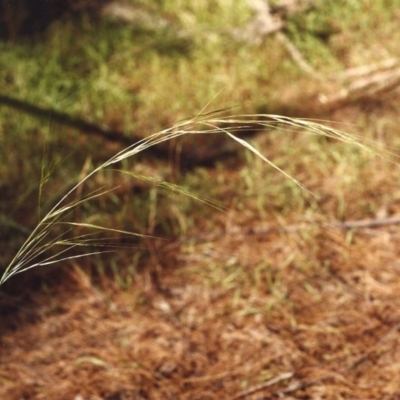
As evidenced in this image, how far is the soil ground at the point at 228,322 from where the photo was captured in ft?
5.05

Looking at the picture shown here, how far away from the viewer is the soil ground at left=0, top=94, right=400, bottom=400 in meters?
1.54

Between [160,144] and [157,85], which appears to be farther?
[157,85]

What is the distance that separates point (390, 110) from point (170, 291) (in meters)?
1.23

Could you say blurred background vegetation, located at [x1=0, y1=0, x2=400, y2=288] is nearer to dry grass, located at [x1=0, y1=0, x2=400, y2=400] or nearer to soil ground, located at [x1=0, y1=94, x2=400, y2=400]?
dry grass, located at [x1=0, y1=0, x2=400, y2=400]

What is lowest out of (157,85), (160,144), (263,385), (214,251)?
(263,385)

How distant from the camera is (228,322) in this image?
5.66 ft

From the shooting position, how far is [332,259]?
1874mm

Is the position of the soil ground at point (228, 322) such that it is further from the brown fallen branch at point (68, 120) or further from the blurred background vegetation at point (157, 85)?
the brown fallen branch at point (68, 120)


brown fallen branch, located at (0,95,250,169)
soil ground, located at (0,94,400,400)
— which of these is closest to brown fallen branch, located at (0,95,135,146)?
brown fallen branch, located at (0,95,250,169)

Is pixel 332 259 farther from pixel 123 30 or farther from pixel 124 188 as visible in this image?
pixel 123 30

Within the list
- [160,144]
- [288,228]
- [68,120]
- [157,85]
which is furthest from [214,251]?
[157,85]

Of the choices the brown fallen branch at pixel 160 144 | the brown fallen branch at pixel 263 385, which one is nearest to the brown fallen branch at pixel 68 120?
the brown fallen branch at pixel 160 144

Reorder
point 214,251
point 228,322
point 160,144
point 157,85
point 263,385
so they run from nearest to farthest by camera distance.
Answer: point 263,385, point 228,322, point 214,251, point 160,144, point 157,85

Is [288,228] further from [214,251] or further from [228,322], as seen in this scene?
[228,322]
